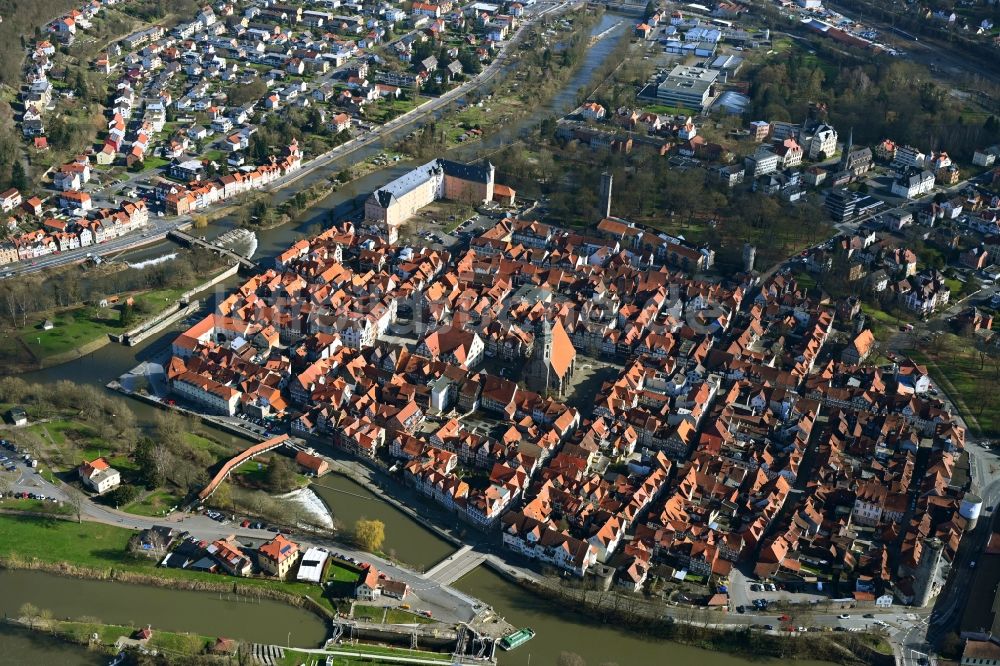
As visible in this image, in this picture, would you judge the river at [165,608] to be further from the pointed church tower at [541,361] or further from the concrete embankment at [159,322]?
the concrete embankment at [159,322]

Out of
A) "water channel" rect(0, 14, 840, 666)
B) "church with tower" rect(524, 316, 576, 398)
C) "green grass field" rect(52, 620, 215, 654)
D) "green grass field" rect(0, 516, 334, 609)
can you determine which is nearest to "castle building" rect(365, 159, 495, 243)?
"church with tower" rect(524, 316, 576, 398)

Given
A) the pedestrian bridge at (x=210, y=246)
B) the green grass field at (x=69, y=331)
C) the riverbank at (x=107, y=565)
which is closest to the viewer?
the riverbank at (x=107, y=565)

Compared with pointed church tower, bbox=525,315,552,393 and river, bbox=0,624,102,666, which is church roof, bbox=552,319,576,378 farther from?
river, bbox=0,624,102,666

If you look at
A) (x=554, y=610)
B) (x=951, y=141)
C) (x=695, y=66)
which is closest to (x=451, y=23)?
(x=695, y=66)

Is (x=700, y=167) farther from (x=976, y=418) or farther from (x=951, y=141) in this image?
(x=976, y=418)

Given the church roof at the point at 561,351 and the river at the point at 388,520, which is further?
the church roof at the point at 561,351

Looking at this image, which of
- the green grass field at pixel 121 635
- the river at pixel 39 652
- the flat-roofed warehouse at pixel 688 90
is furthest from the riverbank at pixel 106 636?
the flat-roofed warehouse at pixel 688 90

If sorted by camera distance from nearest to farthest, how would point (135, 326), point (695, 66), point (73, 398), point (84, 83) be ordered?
point (73, 398), point (135, 326), point (84, 83), point (695, 66)
